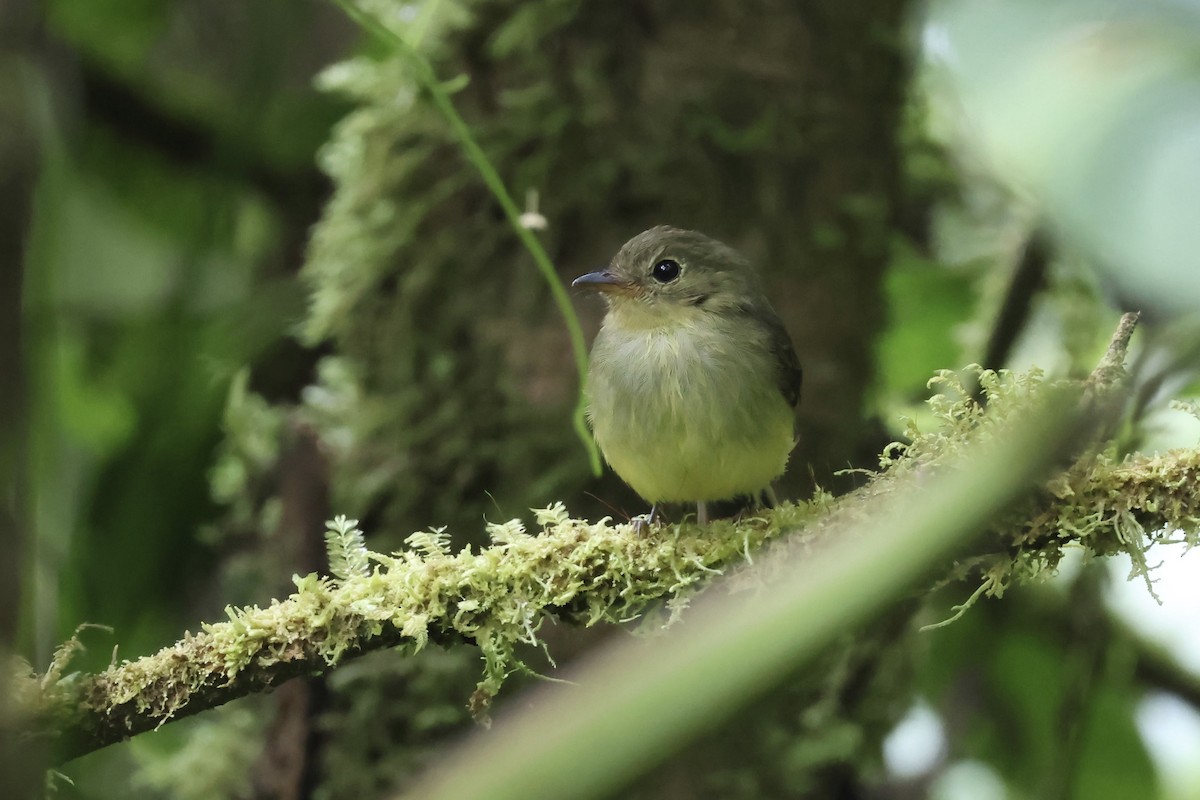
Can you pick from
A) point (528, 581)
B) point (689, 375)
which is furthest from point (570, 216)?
point (528, 581)

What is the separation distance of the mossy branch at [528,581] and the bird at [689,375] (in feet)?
1.96

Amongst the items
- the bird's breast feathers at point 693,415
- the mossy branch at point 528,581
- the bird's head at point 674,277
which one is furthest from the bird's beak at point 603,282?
the mossy branch at point 528,581

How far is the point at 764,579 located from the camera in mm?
1720

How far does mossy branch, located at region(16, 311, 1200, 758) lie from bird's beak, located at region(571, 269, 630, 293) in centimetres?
103

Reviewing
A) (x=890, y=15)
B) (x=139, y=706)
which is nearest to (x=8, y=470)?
(x=139, y=706)

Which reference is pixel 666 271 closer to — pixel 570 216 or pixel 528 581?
pixel 570 216

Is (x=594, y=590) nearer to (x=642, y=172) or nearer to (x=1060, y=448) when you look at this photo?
(x=1060, y=448)

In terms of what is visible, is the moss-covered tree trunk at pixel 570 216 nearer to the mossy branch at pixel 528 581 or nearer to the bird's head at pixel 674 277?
the bird's head at pixel 674 277

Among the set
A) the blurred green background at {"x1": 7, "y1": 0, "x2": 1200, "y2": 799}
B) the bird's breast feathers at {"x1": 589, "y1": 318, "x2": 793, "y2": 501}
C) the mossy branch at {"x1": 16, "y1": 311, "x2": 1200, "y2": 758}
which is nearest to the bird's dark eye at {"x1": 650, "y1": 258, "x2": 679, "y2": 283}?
the bird's breast feathers at {"x1": 589, "y1": 318, "x2": 793, "y2": 501}

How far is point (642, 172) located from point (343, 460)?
1211 millimetres

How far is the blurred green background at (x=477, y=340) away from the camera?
10.1 ft

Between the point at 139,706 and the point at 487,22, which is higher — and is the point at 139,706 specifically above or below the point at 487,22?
below

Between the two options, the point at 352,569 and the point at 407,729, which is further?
the point at 407,729

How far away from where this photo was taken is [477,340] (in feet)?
11.2
